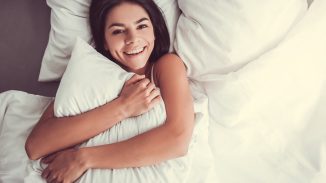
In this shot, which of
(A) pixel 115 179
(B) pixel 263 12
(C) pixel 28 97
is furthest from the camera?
(C) pixel 28 97

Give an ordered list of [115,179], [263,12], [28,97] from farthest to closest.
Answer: [28,97], [263,12], [115,179]

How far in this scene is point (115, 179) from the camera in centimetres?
98

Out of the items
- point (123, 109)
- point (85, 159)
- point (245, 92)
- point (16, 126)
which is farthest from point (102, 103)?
point (245, 92)

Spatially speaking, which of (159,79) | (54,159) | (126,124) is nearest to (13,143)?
(54,159)

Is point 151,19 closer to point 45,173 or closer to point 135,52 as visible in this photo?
point 135,52

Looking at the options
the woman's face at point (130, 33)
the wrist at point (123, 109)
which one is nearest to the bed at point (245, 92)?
the woman's face at point (130, 33)

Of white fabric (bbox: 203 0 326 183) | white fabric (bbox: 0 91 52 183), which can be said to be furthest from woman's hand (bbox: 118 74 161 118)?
white fabric (bbox: 0 91 52 183)

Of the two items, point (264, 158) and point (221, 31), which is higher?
point (221, 31)

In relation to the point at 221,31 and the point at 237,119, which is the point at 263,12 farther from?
the point at 237,119

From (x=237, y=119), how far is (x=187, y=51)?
0.88 ft

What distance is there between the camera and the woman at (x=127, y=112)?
3.32 feet

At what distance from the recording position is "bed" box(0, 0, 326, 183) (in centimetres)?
111

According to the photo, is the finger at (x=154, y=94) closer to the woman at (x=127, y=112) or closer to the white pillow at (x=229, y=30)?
the woman at (x=127, y=112)

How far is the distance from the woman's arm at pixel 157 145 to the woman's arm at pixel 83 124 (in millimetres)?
54
